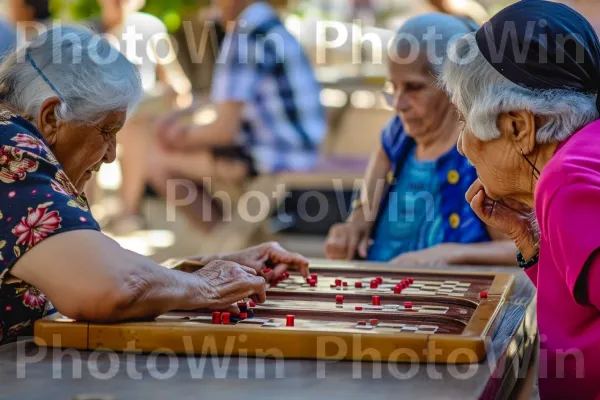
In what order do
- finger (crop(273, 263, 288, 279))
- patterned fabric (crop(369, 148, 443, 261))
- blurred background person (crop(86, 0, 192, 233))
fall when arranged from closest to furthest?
finger (crop(273, 263, 288, 279)), patterned fabric (crop(369, 148, 443, 261)), blurred background person (crop(86, 0, 192, 233))

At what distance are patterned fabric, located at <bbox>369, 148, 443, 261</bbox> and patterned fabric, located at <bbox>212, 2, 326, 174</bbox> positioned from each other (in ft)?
9.10

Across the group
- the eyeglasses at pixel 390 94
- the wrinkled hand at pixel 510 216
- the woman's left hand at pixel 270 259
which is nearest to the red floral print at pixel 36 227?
the woman's left hand at pixel 270 259

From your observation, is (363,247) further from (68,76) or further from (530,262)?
(68,76)

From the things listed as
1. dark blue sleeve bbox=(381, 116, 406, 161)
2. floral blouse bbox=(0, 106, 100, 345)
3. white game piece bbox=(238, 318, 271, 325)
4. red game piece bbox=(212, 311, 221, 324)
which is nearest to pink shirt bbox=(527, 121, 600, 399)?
white game piece bbox=(238, 318, 271, 325)

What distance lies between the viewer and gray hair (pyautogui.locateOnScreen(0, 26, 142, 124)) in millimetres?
2439

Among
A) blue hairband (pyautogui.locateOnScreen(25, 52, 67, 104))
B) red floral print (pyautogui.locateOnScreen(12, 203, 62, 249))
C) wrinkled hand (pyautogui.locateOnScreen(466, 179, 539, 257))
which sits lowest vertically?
wrinkled hand (pyautogui.locateOnScreen(466, 179, 539, 257))

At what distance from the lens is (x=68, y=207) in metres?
2.19

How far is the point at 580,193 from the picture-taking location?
2.00m

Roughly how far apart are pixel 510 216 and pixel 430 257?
76 centimetres

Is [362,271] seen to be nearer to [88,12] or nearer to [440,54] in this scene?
[440,54]

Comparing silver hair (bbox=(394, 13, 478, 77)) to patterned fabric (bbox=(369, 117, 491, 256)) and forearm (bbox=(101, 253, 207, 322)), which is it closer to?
patterned fabric (bbox=(369, 117, 491, 256))

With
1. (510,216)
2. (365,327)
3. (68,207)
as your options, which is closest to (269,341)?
(365,327)

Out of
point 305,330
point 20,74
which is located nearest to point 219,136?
point 20,74

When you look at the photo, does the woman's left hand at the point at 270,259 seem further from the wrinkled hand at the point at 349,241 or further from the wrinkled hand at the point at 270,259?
the wrinkled hand at the point at 349,241
